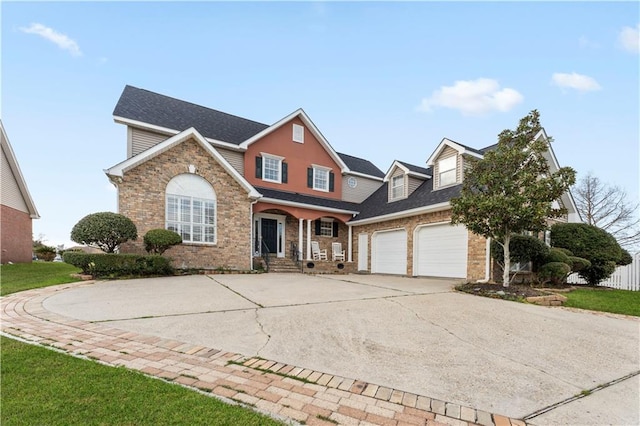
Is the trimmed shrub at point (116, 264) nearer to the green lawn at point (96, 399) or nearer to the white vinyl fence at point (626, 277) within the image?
the green lawn at point (96, 399)

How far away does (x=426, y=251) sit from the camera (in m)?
13.6

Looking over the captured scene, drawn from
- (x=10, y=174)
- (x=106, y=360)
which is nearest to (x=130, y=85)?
(x=10, y=174)

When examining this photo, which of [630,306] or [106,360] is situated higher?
[106,360]

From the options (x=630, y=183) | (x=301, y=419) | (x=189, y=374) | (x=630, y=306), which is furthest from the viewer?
A: (x=630, y=183)

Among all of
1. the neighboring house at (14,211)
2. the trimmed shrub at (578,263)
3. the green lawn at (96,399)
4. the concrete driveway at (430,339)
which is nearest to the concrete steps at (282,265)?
the concrete driveway at (430,339)

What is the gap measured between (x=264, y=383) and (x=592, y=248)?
14695 mm

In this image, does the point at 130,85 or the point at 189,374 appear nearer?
the point at 189,374

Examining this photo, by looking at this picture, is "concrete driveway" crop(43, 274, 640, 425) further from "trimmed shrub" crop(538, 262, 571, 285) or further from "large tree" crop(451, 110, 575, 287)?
"trimmed shrub" crop(538, 262, 571, 285)

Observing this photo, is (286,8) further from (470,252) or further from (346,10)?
(470,252)

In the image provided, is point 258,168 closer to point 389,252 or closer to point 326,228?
point 326,228

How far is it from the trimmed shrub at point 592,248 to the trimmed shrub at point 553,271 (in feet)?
8.64

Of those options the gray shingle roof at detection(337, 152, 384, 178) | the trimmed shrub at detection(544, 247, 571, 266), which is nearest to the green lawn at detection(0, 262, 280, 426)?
the trimmed shrub at detection(544, 247, 571, 266)

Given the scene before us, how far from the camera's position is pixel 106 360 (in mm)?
3252

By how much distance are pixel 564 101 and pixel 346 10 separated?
30.9 feet
